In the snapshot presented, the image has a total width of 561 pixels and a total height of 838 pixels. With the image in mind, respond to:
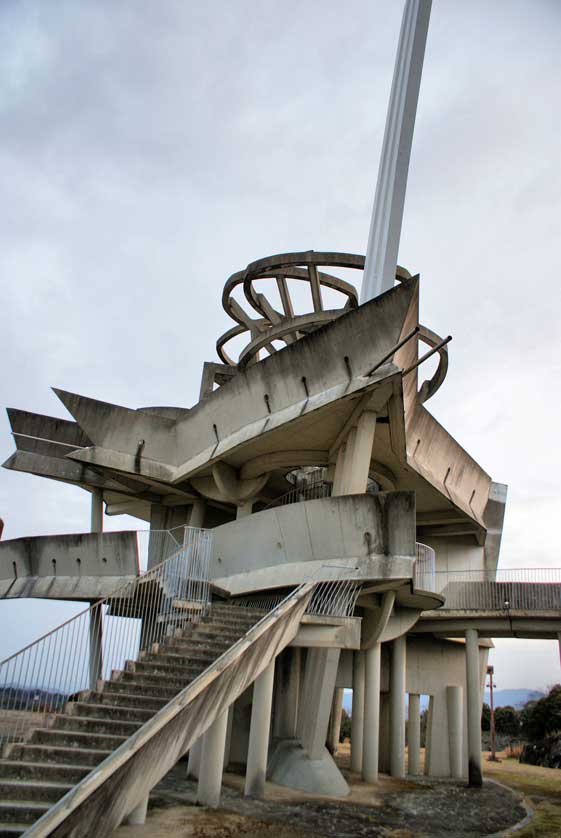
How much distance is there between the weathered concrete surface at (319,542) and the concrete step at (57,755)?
6742mm

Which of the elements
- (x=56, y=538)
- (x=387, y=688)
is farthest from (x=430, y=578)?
(x=56, y=538)

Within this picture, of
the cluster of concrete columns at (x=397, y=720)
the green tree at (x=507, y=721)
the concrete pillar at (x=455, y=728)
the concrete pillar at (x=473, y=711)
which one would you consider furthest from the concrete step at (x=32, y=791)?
the green tree at (x=507, y=721)

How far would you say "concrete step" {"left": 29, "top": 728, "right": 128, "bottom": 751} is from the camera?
862 centimetres

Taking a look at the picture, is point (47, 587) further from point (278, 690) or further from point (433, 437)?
point (433, 437)

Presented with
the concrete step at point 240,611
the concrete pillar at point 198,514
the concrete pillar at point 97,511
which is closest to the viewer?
the concrete step at point 240,611

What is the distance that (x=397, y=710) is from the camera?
1920 cm

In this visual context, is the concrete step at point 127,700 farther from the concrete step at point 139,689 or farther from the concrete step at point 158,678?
the concrete step at point 158,678

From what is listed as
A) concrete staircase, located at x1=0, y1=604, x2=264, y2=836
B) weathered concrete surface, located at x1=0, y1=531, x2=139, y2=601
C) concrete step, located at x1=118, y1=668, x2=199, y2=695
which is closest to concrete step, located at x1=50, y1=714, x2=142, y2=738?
concrete staircase, located at x1=0, y1=604, x2=264, y2=836

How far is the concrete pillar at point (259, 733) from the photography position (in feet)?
40.4

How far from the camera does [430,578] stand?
17.2 m

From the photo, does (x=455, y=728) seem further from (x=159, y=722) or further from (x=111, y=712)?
(x=159, y=722)

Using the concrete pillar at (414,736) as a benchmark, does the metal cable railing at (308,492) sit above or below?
above

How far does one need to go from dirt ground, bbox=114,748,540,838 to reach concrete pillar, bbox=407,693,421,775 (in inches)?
166

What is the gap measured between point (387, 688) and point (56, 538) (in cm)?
1123
